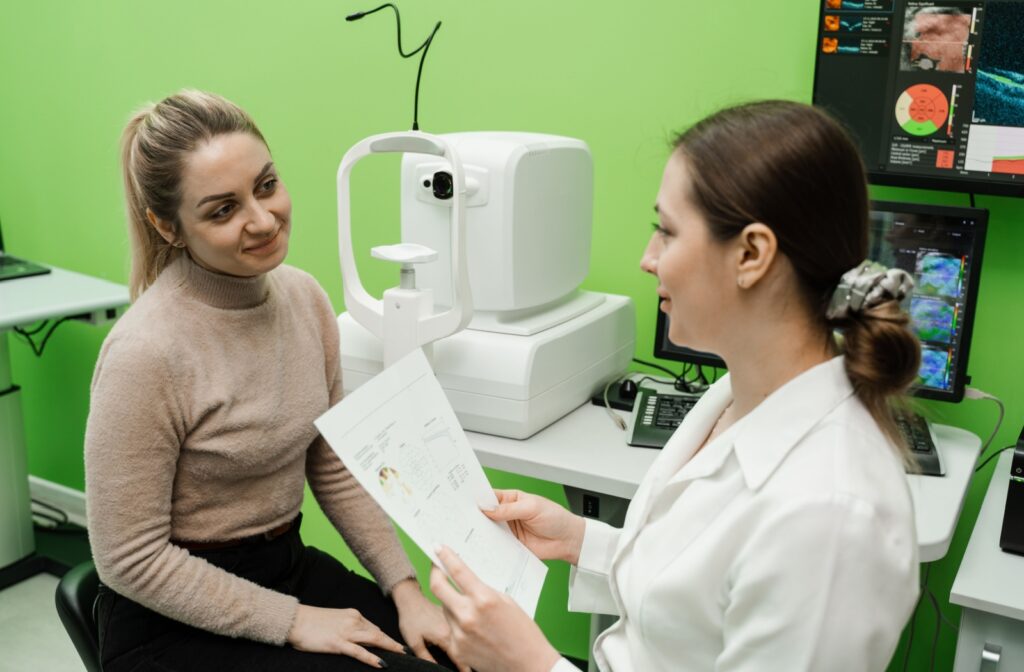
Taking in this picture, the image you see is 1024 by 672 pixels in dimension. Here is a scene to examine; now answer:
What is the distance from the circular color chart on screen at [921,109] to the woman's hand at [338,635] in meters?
1.24

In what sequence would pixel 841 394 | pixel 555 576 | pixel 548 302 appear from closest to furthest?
1. pixel 841 394
2. pixel 548 302
3. pixel 555 576

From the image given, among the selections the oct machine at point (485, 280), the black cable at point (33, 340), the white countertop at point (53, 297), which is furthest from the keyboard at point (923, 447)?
the black cable at point (33, 340)

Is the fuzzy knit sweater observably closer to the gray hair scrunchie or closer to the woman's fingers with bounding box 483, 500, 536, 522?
the woman's fingers with bounding box 483, 500, 536, 522

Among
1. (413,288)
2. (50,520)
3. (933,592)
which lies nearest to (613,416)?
(413,288)

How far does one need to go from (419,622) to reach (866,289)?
0.90 metres

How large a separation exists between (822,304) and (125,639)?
1038 mm

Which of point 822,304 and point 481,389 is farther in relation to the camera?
point 481,389

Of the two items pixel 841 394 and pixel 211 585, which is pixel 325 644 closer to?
pixel 211 585

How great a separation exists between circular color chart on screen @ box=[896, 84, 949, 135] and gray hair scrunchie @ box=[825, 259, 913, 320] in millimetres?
916

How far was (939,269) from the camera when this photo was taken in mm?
1711

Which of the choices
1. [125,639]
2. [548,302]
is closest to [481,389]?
[548,302]

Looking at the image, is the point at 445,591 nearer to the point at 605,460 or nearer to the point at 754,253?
the point at 754,253

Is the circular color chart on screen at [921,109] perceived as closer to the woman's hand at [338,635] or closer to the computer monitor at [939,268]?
the computer monitor at [939,268]

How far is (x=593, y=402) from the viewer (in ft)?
6.37
